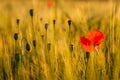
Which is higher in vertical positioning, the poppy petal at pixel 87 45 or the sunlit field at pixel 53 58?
the poppy petal at pixel 87 45

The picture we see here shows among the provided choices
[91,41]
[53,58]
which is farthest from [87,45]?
[53,58]

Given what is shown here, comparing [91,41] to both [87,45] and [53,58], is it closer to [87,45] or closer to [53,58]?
[87,45]

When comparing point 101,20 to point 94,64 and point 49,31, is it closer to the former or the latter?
point 49,31

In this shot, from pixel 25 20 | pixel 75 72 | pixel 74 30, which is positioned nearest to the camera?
pixel 75 72

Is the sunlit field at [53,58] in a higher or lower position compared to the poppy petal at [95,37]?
lower

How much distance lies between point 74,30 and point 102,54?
47 centimetres

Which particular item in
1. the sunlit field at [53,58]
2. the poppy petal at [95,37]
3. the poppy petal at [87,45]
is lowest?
the sunlit field at [53,58]

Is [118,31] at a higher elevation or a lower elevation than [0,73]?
higher

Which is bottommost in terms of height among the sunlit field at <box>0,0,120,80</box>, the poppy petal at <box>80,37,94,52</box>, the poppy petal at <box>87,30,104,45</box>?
the sunlit field at <box>0,0,120,80</box>

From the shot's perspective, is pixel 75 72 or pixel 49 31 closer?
pixel 75 72

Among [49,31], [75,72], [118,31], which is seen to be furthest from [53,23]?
[75,72]

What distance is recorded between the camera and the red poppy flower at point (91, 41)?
1.23m

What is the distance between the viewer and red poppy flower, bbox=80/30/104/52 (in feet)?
4.05

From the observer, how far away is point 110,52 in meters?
1.39
